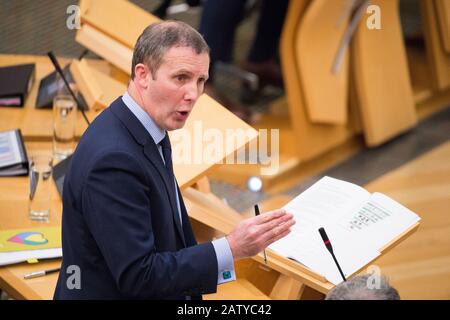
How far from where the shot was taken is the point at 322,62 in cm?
439

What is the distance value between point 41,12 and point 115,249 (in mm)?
4370

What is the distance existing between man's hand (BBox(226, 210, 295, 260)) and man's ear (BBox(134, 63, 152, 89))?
33 centimetres

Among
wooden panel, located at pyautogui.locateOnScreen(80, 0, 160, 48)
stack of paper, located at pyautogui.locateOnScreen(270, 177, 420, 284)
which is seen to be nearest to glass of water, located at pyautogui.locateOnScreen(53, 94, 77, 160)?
wooden panel, located at pyautogui.locateOnScreen(80, 0, 160, 48)

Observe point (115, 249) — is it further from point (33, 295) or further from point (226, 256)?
point (33, 295)

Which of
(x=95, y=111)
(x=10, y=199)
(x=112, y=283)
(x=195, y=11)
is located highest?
(x=195, y=11)

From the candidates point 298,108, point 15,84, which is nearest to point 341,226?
point 15,84

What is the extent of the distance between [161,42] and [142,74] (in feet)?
0.25

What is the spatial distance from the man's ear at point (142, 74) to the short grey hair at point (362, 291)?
1.89 ft

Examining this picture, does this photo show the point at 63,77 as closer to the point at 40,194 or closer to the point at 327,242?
the point at 40,194

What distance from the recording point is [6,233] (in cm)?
253

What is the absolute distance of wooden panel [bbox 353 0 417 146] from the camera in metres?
4.57

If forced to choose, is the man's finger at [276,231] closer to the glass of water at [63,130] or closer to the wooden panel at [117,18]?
the glass of water at [63,130]

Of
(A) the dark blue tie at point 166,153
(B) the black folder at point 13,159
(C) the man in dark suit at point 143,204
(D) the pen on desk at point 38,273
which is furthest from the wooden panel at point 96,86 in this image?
(C) the man in dark suit at point 143,204
